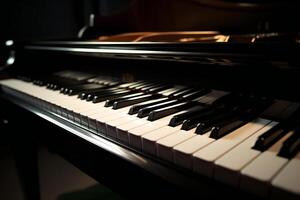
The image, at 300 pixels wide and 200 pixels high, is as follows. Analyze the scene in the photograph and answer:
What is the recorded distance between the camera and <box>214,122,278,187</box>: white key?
515 millimetres

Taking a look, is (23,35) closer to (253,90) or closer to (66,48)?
(66,48)

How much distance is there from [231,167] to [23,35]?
3.17 m

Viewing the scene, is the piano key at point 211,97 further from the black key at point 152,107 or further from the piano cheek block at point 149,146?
the piano cheek block at point 149,146

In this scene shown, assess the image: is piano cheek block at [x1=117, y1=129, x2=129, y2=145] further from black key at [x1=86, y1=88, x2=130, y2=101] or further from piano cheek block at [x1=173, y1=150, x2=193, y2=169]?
black key at [x1=86, y1=88, x2=130, y2=101]

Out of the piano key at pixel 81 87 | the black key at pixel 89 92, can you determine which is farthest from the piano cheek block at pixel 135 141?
the piano key at pixel 81 87

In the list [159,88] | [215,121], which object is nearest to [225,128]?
[215,121]

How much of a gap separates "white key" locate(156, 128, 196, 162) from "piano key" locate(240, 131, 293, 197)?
0.18m

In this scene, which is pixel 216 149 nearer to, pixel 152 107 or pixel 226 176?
pixel 226 176

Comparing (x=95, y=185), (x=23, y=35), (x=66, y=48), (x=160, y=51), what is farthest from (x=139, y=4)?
(x=23, y=35)

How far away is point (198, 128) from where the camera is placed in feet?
2.23

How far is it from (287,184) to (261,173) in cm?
5

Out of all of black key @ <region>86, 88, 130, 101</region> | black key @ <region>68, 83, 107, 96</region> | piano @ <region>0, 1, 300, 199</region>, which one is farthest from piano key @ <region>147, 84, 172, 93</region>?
black key @ <region>68, 83, 107, 96</region>

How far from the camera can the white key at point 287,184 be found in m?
0.44

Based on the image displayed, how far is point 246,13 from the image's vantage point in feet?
5.20
